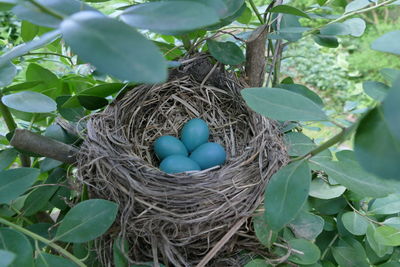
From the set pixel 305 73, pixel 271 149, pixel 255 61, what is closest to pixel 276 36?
pixel 255 61

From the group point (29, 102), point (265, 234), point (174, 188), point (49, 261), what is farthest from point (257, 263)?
point (29, 102)

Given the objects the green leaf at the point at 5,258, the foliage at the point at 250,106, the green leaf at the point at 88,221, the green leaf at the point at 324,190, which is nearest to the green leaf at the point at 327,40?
the foliage at the point at 250,106

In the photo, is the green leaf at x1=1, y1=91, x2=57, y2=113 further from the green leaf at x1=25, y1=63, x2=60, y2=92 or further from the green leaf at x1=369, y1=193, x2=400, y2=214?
the green leaf at x1=369, y1=193, x2=400, y2=214

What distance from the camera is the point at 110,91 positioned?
2.03 feet

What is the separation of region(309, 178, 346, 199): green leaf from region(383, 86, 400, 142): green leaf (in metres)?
0.40

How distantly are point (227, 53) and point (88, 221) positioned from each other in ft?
0.99

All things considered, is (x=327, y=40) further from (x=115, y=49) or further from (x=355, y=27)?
(x=115, y=49)

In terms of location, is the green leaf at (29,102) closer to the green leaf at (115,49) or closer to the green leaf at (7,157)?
the green leaf at (7,157)

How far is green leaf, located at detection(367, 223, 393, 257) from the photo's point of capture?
574 mm

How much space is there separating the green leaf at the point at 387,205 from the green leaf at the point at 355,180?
0.12 metres

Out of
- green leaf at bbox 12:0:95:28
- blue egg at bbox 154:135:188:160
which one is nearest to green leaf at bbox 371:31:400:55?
green leaf at bbox 12:0:95:28

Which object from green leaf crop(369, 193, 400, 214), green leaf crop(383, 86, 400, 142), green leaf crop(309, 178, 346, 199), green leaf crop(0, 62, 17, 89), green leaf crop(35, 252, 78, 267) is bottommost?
green leaf crop(369, 193, 400, 214)

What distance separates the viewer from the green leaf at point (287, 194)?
39 cm

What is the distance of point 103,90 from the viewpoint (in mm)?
606
